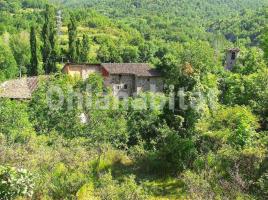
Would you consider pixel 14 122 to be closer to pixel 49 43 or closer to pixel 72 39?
pixel 49 43

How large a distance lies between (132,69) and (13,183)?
1389 inches

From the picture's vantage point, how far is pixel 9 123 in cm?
2242

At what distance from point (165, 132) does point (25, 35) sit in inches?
2962

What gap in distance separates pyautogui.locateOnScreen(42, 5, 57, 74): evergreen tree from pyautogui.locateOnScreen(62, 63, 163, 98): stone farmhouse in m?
8.33

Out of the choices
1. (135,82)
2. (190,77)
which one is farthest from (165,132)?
(135,82)

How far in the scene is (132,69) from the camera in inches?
1838

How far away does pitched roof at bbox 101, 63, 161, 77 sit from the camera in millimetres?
45906

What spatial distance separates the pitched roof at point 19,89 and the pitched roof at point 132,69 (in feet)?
31.7

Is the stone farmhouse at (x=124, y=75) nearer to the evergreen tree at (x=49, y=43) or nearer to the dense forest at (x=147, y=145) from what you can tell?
the evergreen tree at (x=49, y=43)

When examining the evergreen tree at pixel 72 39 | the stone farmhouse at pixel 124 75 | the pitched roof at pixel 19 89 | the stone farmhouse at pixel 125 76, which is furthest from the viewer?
the evergreen tree at pixel 72 39

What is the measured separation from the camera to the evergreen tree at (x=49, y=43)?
5228 cm

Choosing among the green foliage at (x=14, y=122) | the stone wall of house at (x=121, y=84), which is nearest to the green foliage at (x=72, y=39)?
the stone wall of house at (x=121, y=84)

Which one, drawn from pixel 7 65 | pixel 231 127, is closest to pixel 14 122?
pixel 231 127

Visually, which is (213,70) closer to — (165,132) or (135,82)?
(135,82)
